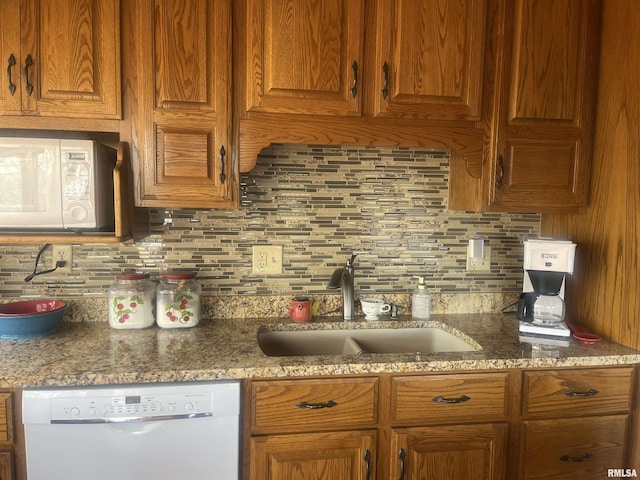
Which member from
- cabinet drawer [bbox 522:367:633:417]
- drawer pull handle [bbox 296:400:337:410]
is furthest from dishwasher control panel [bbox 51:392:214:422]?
cabinet drawer [bbox 522:367:633:417]

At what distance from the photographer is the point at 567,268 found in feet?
5.78

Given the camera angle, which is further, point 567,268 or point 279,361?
point 567,268

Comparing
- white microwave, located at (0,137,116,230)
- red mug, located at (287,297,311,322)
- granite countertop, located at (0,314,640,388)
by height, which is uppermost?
white microwave, located at (0,137,116,230)

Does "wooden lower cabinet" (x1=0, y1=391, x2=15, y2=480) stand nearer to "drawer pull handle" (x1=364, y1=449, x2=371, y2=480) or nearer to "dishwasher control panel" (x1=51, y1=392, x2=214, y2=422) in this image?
"dishwasher control panel" (x1=51, y1=392, x2=214, y2=422)

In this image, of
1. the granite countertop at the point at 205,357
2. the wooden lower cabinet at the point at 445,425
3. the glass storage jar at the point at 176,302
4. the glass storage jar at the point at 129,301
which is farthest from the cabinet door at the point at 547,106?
the glass storage jar at the point at 129,301

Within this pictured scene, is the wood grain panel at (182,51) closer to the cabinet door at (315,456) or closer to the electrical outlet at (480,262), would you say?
the cabinet door at (315,456)

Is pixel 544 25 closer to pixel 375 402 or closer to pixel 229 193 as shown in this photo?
pixel 229 193

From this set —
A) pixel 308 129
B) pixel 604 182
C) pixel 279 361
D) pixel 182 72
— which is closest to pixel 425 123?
pixel 308 129

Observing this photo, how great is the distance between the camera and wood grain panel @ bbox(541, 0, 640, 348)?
5.29 feet

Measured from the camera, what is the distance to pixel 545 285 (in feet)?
5.89

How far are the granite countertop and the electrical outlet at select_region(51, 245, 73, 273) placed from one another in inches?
8.6

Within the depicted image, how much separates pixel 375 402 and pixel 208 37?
132cm

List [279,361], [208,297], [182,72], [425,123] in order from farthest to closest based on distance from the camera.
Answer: [208,297], [425,123], [182,72], [279,361]

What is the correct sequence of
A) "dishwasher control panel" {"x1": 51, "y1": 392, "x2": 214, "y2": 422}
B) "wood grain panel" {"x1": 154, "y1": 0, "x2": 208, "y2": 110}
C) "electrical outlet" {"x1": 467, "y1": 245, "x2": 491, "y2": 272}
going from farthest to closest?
"electrical outlet" {"x1": 467, "y1": 245, "x2": 491, "y2": 272} < "wood grain panel" {"x1": 154, "y1": 0, "x2": 208, "y2": 110} < "dishwasher control panel" {"x1": 51, "y1": 392, "x2": 214, "y2": 422}
